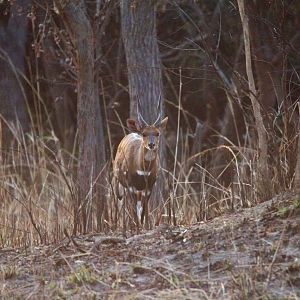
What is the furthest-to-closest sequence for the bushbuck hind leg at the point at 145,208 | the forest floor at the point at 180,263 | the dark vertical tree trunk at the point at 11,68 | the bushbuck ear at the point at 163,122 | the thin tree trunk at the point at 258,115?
1. the dark vertical tree trunk at the point at 11,68
2. the bushbuck ear at the point at 163,122
3. the bushbuck hind leg at the point at 145,208
4. the thin tree trunk at the point at 258,115
5. the forest floor at the point at 180,263

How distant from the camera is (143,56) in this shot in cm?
1045

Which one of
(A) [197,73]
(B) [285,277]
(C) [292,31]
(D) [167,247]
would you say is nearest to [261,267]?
(B) [285,277]

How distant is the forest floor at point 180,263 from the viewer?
6.19 meters

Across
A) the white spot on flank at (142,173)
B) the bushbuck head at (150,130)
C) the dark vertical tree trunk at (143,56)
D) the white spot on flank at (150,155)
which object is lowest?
the white spot on flank at (142,173)

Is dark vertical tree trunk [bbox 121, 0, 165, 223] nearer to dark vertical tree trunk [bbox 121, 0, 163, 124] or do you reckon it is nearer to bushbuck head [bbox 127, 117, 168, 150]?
dark vertical tree trunk [bbox 121, 0, 163, 124]

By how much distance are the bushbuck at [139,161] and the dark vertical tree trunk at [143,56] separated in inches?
7.0

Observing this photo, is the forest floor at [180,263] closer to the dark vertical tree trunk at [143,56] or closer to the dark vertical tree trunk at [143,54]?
the dark vertical tree trunk at [143,56]

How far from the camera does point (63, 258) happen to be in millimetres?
7137

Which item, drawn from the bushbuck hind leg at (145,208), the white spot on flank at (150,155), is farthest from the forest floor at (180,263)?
the white spot on flank at (150,155)

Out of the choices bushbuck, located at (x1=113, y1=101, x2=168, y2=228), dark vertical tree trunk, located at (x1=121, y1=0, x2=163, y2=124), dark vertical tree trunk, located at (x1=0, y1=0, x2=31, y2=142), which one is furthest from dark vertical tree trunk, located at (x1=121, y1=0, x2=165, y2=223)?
dark vertical tree trunk, located at (x1=0, y1=0, x2=31, y2=142)

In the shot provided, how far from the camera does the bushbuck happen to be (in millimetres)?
10531

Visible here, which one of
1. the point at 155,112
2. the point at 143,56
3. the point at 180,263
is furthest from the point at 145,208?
the point at 180,263

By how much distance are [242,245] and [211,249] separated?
24cm

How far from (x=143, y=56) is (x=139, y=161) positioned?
1.34 m
